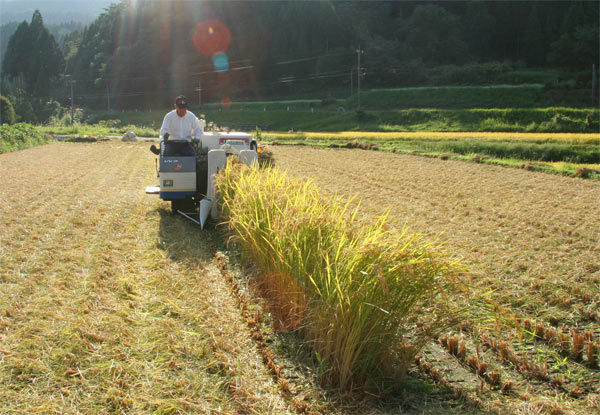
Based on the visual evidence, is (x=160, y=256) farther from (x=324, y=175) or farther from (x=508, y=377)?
(x=324, y=175)

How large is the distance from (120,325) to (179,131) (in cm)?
455

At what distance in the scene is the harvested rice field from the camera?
277 centimetres

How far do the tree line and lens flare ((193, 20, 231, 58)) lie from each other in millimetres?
159

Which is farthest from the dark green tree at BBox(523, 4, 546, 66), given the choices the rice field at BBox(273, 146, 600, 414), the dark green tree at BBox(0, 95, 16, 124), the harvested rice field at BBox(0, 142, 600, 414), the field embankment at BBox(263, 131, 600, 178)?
the harvested rice field at BBox(0, 142, 600, 414)

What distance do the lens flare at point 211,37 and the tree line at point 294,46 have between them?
16 centimetres

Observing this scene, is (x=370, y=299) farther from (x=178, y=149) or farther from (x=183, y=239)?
(x=178, y=149)

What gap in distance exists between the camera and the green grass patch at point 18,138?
68.8 feet

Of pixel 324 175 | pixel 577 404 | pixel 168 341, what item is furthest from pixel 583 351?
pixel 324 175

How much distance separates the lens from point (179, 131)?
7.57 m

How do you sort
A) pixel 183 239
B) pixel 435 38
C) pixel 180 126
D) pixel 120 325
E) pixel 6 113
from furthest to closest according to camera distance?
pixel 435 38, pixel 6 113, pixel 180 126, pixel 183 239, pixel 120 325

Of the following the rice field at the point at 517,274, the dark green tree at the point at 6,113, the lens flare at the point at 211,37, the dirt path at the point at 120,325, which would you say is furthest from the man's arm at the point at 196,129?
the lens flare at the point at 211,37

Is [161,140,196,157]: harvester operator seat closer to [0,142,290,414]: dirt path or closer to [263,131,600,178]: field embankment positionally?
[0,142,290,414]: dirt path

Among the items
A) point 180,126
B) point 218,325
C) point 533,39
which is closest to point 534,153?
point 180,126

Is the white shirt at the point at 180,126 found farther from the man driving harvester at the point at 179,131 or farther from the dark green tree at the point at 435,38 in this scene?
the dark green tree at the point at 435,38
